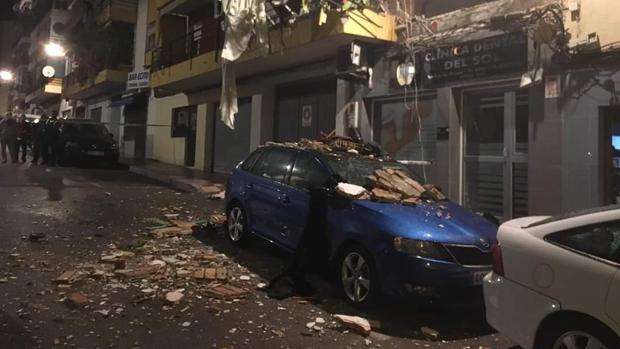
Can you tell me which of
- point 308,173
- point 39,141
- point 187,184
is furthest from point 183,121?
point 308,173

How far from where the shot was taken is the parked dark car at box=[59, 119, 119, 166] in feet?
64.9

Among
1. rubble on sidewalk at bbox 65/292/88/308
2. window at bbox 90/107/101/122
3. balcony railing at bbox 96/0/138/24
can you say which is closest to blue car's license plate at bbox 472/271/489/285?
rubble on sidewalk at bbox 65/292/88/308

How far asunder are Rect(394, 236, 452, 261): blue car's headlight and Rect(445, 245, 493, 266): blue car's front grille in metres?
0.07

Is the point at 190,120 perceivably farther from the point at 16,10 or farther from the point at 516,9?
the point at 16,10

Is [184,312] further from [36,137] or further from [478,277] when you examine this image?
[36,137]

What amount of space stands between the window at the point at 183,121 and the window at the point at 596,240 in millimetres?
19063

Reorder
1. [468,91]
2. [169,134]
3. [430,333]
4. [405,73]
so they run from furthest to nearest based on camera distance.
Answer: [169,134], [405,73], [468,91], [430,333]

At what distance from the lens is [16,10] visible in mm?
57438

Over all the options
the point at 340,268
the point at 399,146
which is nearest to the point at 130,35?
the point at 399,146

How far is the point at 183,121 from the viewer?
22.6 meters

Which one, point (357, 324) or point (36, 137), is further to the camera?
point (36, 137)

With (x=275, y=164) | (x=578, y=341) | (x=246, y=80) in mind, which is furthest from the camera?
(x=246, y=80)

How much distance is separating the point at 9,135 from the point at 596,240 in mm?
21079

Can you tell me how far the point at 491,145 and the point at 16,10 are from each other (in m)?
60.0
